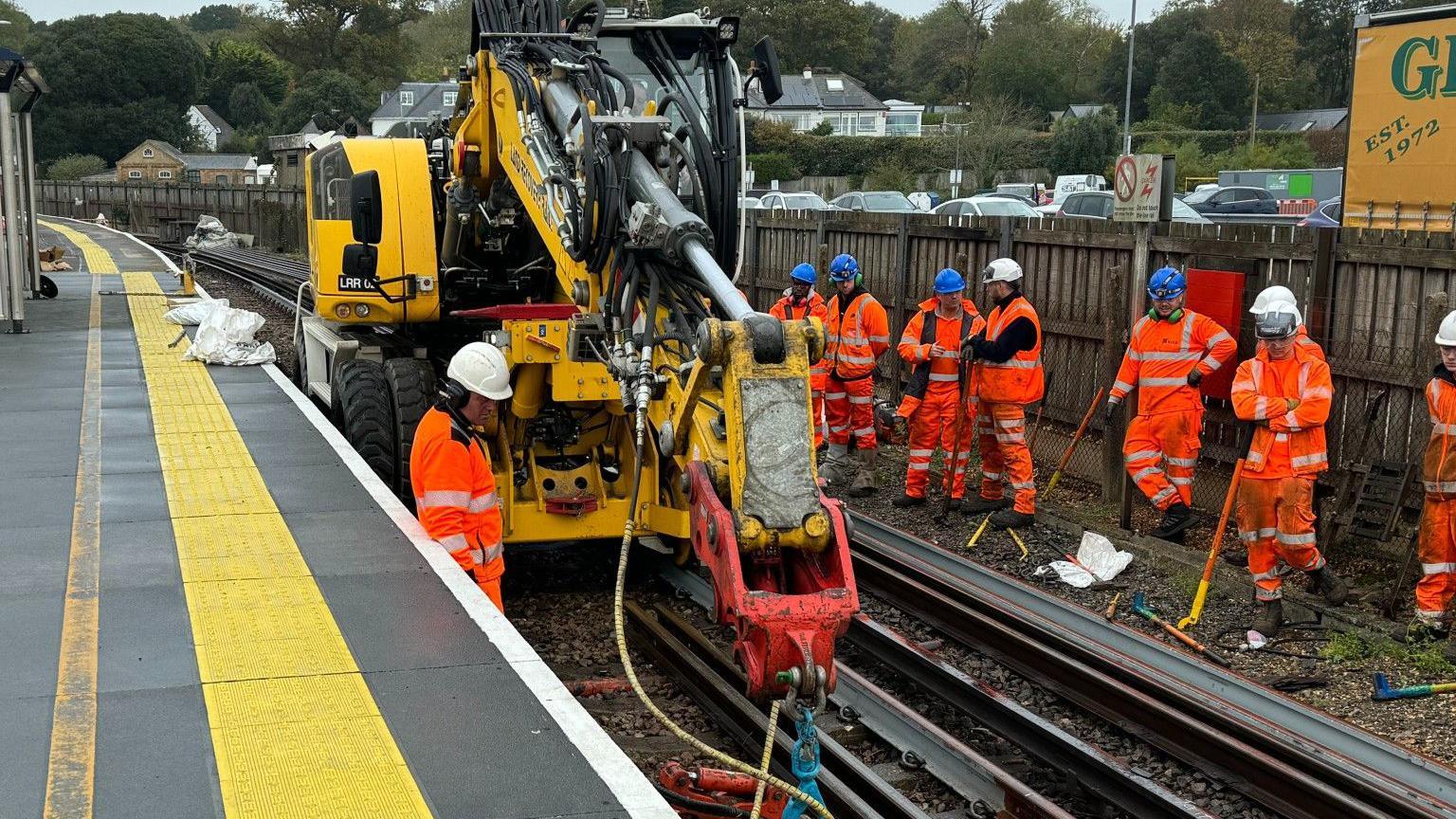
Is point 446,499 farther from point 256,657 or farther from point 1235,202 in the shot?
point 1235,202

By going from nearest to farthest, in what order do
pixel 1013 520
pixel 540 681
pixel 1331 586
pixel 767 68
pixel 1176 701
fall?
pixel 540 681, pixel 1176 701, pixel 767 68, pixel 1331 586, pixel 1013 520

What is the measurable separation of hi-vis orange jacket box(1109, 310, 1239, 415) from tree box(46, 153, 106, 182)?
253 ft

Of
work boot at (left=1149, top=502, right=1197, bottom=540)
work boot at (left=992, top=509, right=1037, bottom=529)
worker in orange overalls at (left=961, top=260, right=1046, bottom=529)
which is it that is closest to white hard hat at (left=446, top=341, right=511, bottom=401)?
worker in orange overalls at (left=961, top=260, right=1046, bottom=529)

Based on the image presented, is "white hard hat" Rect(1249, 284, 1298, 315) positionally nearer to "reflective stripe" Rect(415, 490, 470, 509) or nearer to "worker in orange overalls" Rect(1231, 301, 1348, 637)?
"worker in orange overalls" Rect(1231, 301, 1348, 637)

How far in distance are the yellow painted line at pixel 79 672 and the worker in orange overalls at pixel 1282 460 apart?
6.43m

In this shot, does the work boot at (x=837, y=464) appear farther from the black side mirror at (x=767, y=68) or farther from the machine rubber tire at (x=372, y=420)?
the black side mirror at (x=767, y=68)

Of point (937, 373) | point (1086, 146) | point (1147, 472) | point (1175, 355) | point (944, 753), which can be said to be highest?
point (1086, 146)

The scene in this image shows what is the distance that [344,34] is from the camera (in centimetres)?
9931

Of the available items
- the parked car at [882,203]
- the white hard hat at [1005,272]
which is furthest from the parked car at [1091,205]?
the white hard hat at [1005,272]

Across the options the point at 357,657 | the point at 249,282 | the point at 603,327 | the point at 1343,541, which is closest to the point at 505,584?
the point at 603,327

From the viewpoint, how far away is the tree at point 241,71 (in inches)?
3866

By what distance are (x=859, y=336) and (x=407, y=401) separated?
14.4 ft

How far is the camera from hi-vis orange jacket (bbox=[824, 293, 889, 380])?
12.6 meters

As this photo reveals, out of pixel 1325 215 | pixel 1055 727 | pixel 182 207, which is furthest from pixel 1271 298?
pixel 182 207
